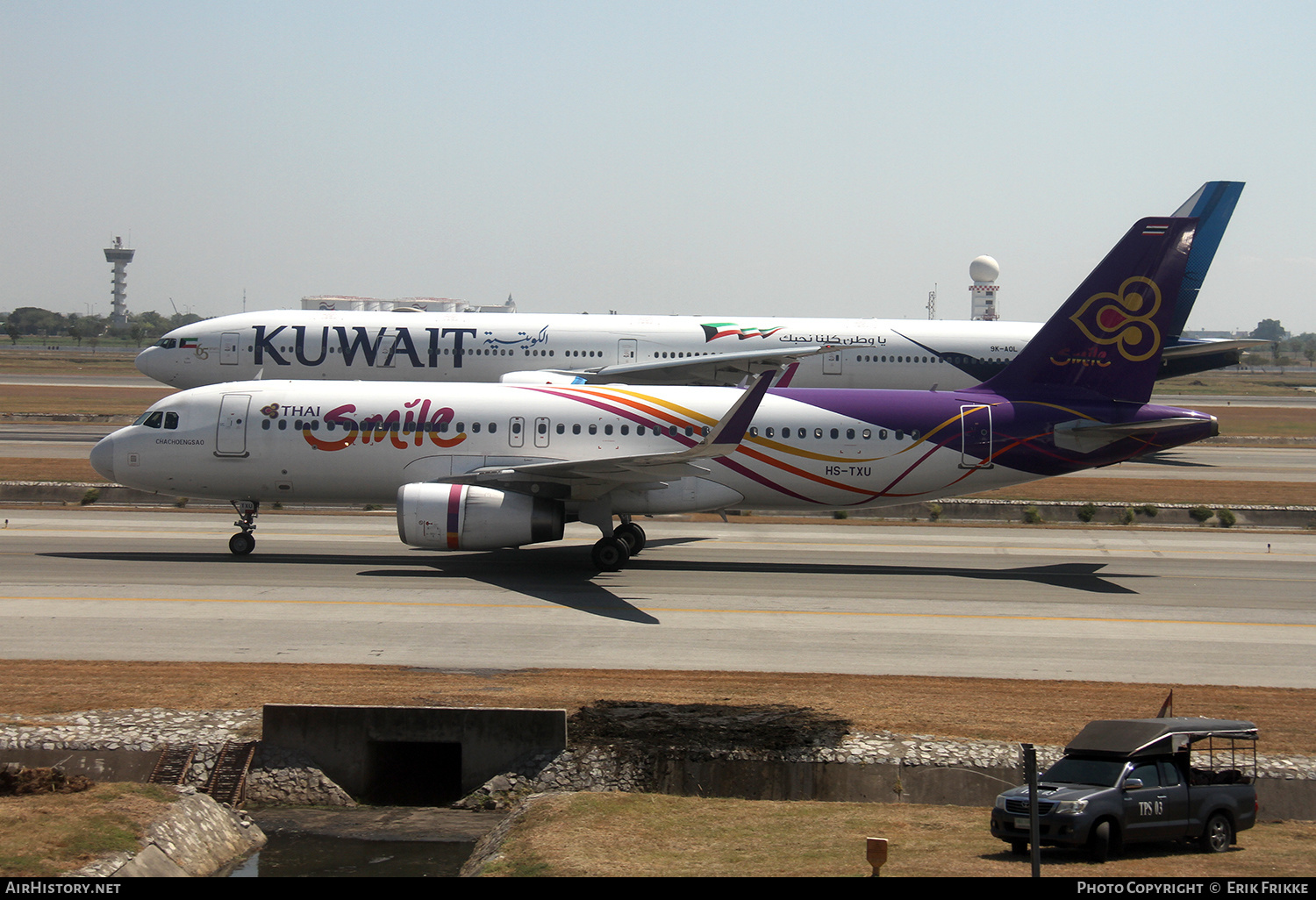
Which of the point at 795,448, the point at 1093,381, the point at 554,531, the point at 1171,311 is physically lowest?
the point at 554,531

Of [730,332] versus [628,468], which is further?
[730,332]

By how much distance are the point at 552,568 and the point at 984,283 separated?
11265cm

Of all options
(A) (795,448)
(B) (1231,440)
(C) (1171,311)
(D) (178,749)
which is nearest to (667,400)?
(A) (795,448)

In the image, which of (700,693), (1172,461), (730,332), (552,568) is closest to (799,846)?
(700,693)

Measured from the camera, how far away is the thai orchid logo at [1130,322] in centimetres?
2794

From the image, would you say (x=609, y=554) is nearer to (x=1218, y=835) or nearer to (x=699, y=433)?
(x=699, y=433)

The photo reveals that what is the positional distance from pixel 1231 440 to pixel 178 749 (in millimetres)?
61032

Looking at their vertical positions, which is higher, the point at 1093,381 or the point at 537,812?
the point at 1093,381

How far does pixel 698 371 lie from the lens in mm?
40062

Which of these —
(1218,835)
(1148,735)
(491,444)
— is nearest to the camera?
(1218,835)

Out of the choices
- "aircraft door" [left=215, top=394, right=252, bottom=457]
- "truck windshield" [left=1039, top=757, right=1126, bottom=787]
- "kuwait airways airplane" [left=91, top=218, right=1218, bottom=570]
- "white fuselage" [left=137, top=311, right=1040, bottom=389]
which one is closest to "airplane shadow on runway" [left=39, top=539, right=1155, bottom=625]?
"kuwait airways airplane" [left=91, top=218, right=1218, bottom=570]

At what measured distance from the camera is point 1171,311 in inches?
1105

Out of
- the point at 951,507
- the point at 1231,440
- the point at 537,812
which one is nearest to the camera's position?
the point at 537,812

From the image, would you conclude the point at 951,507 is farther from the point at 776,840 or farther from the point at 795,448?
the point at 776,840
